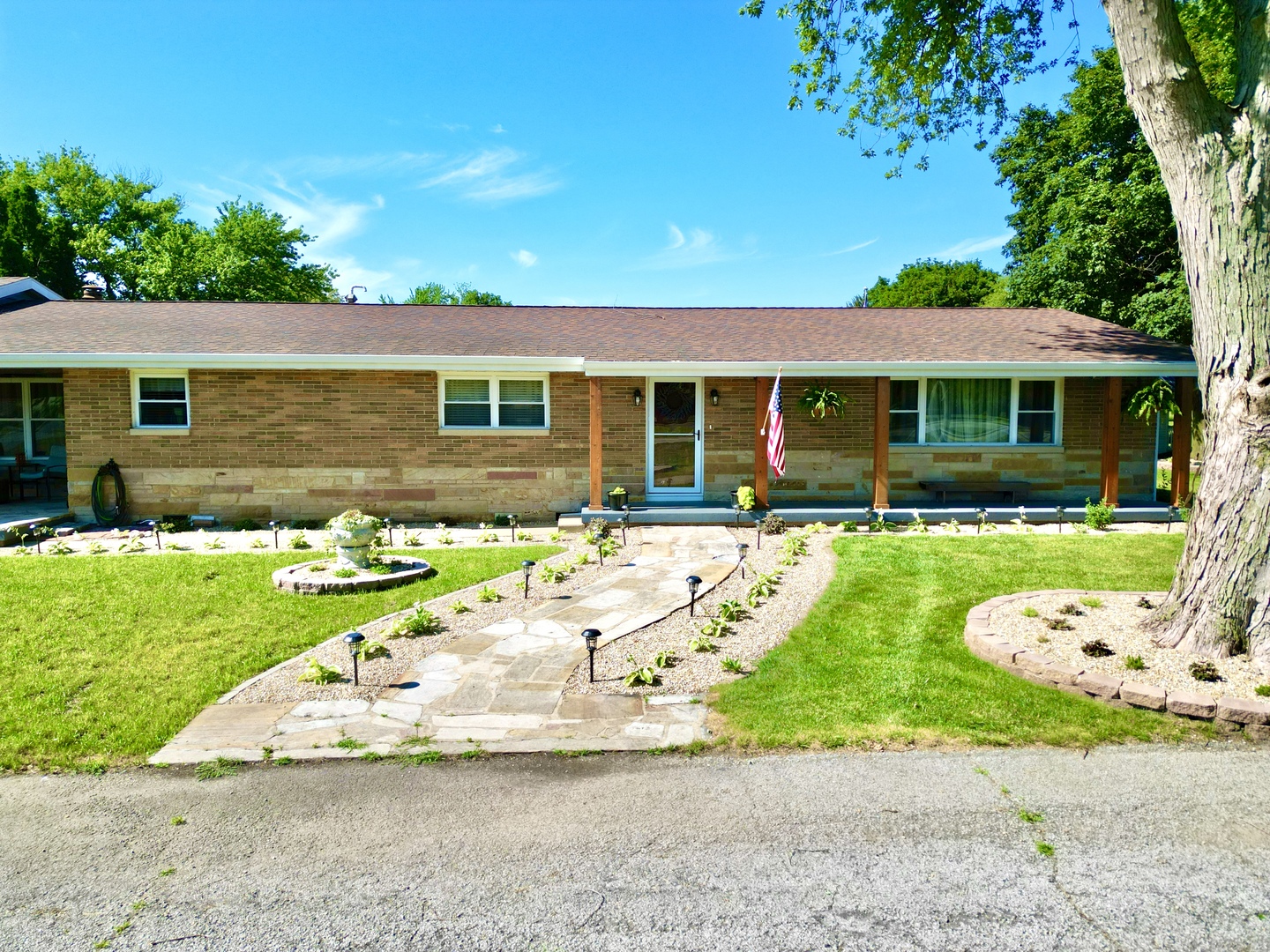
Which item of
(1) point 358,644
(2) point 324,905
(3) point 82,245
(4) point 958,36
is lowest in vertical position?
(2) point 324,905

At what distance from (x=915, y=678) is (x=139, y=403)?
12544 millimetres

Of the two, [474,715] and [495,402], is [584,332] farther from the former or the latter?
[474,715]

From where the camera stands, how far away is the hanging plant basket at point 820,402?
12258 mm

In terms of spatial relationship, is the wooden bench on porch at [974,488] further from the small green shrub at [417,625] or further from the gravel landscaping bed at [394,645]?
the small green shrub at [417,625]

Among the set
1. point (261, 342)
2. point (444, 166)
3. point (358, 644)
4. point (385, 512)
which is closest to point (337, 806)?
point (358, 644)

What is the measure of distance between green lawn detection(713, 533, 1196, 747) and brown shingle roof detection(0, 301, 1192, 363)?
462 centimetres

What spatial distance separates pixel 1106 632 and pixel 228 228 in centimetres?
3774

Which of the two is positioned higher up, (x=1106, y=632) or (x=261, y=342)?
(x=261, y=342)

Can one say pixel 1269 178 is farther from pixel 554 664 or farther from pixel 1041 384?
pixel 1041 384

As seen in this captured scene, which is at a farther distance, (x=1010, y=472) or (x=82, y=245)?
(x=82, y=245)

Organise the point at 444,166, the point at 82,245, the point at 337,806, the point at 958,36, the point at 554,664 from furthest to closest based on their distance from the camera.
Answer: the point at 82,245 → the point at 444,166 → the point at 958,36 → the point at 554,664 → the point at 337,806

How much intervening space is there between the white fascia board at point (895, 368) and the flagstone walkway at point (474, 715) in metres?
5.87

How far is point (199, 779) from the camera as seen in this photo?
4023 millimetres

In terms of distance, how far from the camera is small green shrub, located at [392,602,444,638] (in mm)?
6391
